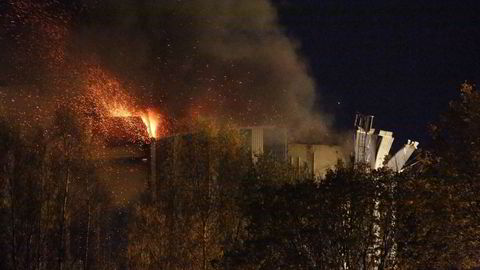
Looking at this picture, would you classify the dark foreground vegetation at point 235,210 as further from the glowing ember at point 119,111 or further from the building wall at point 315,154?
the building wall at point 315,154

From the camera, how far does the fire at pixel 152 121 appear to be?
29.1 metres

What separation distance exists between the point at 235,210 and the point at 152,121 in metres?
13.5

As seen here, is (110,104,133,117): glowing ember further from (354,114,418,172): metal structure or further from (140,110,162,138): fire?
(354,114,418,172): metal structure

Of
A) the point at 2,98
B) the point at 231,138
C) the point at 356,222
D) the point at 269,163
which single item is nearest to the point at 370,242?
the point at 356,222

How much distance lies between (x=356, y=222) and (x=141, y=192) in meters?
15.0

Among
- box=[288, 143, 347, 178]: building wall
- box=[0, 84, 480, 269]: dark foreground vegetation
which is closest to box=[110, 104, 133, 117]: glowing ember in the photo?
box=[0, 84, 480, 269]: dark foreground vegetation

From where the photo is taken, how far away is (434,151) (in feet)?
44.1

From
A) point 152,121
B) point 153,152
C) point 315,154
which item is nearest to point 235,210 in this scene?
point 153,152

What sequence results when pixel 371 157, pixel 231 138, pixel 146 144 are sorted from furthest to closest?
pixel 146 144 → pixel 231 138 → pixel 371 157

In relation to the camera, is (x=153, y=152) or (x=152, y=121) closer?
(x=153, y=152)

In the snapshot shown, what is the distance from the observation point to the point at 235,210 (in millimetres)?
17234

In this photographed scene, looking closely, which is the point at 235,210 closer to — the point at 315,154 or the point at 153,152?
the point at 153,152

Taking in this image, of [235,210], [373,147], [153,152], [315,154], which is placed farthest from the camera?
[315,154]

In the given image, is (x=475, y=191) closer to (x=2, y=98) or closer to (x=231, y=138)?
(x=231, y=138)
